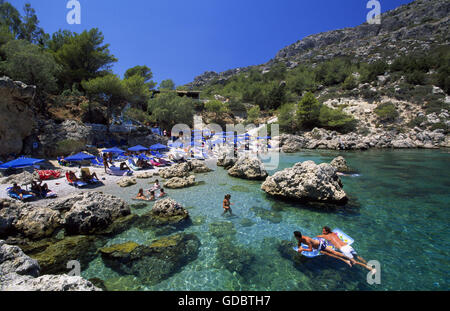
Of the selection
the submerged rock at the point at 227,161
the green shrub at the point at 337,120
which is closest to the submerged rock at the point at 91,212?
the submerged rock at the point at 227,161

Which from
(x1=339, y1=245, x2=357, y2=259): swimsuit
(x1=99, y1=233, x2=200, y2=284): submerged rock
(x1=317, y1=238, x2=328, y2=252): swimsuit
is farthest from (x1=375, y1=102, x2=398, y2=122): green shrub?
(x1=99, y1=233, x2=200, y2=284): submerged rock

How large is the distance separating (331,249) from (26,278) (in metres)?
6.97

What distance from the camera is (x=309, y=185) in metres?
8.74

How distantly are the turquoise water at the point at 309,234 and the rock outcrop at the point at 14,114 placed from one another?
10228mm

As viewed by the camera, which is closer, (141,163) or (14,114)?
(14,114)

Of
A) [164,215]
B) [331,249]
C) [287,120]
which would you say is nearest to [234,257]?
[331,249]

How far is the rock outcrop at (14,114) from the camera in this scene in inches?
522

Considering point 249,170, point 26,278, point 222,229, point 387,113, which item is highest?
point 387,113

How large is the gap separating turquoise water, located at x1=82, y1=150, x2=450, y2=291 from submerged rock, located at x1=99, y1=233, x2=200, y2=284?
0.19m

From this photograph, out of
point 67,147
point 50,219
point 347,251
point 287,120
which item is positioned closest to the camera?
point 347,251

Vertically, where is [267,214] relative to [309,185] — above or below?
below

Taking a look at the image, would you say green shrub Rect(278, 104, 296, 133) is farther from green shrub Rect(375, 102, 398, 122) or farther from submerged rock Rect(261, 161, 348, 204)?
submerged rock Rect(261, 161, 348, 204)

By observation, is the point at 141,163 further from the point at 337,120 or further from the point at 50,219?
the point at 337,120
